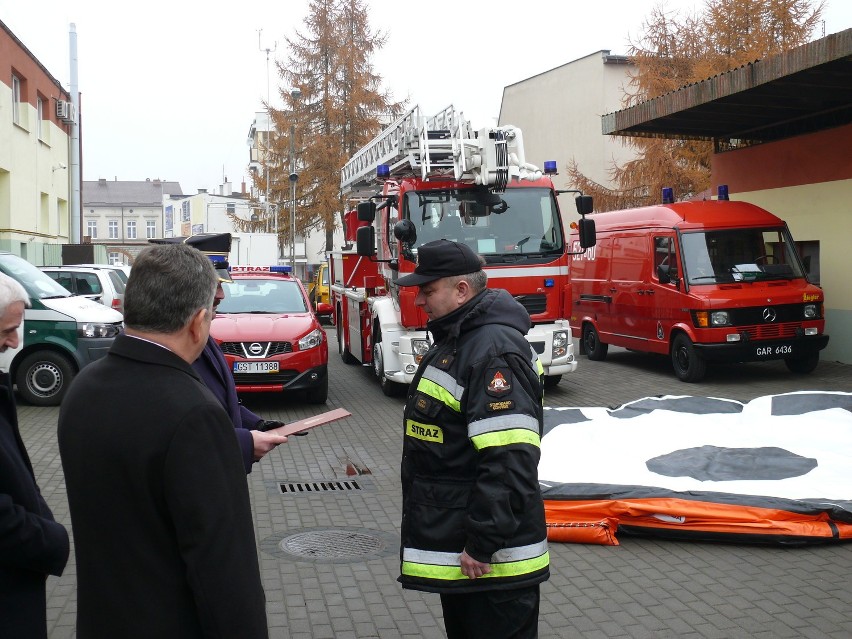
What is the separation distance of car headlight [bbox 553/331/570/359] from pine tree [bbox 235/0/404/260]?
28465 millimetres

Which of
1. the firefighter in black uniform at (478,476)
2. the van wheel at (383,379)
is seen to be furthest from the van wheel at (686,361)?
the firefighter in black uniform at (478,476)

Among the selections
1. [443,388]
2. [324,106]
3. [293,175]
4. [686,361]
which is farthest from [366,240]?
[324,106]

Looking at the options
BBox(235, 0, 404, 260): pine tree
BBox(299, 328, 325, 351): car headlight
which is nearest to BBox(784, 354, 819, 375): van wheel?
BBox(299, 328, 325, 351): car headlight

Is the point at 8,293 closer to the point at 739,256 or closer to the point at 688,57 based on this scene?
the point at 739,256

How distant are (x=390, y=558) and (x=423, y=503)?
10.1 feet

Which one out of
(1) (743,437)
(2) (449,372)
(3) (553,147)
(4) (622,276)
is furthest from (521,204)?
(3) (553,147)

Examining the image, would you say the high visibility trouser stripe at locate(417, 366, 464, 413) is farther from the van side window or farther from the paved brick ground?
the van side window

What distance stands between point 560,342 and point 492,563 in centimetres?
976

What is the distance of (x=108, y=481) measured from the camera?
2385mm

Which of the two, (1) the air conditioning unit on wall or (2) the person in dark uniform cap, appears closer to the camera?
(2) the person in dark uniform cap

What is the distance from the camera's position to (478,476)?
10.6 feet

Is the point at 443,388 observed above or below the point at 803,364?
above

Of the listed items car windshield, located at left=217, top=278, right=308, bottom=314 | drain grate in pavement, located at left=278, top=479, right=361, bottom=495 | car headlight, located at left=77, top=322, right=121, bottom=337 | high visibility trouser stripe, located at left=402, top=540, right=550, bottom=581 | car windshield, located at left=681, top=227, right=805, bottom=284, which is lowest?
drain grate in pavement, located at left=278, top=479, right=361, bottom=495

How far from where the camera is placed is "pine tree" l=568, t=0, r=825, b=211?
24.7 metres
